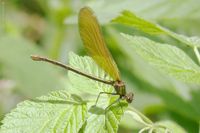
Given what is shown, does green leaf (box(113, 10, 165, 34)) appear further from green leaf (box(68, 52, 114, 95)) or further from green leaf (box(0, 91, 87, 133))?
green leaf (box(0, 91, 87, 133))

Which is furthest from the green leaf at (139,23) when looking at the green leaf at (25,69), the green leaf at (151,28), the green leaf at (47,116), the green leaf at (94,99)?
the green leaf at (25,69)

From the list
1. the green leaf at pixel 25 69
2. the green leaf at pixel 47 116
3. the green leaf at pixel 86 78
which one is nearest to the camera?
the green leaf at pixel 47 116

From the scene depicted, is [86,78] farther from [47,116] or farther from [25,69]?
[25,69]

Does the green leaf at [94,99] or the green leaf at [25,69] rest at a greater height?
the green leaf at [25,69]

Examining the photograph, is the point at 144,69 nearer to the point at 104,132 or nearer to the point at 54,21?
the point at 54,21

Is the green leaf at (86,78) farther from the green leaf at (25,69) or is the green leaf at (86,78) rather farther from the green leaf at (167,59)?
the green leaf at (25,69)

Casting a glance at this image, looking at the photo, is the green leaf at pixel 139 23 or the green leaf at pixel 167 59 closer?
the green leaf at pixel 167 59
